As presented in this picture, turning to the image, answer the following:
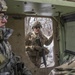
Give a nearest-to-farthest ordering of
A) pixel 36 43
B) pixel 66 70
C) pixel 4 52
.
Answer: pixel 4 52 → pixel 66 70 → pixel 36 43

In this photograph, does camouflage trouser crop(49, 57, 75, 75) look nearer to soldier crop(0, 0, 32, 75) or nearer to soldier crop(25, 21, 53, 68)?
soldier crop(0, 0, 32, 75)

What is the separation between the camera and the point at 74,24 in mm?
2215

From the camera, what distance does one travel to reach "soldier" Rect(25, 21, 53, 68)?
2.45 meters

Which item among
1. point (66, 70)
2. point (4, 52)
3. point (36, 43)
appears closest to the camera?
point (4, 52)

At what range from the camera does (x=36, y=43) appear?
101 inches

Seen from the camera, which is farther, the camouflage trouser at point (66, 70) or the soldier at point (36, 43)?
the soldier at point (36, 43)

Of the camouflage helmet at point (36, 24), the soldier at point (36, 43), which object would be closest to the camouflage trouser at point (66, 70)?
the soldier at point (36, 43)

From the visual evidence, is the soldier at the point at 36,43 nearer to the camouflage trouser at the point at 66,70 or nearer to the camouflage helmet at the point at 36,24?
the camouflage helmet at the point at 36,24

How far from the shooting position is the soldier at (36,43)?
245cm

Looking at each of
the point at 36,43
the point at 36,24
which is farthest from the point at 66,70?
the point at 36,24

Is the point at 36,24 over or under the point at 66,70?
over


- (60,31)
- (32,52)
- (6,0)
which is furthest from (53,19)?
(6,0)

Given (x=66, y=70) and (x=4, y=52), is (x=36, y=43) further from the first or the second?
(x=4, y=52)

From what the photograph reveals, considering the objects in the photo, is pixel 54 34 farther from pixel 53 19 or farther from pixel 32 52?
pixel 32 52
